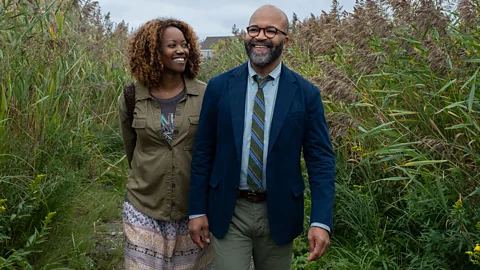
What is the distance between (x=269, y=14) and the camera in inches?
117

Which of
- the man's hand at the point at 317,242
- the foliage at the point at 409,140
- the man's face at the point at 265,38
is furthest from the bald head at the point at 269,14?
the foliage at the point at 409,140

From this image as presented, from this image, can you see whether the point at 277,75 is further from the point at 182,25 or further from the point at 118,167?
the point at 118,167

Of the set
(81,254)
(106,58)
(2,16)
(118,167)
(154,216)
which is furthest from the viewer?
(106,58)

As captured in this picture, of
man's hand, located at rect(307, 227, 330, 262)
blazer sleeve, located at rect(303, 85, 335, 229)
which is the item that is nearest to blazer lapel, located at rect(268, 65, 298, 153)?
blazer sleeve, located at rect(303, 85, 335, 229)

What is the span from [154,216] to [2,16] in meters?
1.76

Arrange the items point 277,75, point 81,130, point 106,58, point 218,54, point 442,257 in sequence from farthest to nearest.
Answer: point 218,54
point 106,58
point 81,130
point 442,257
point 277,75

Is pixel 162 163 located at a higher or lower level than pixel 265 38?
lower

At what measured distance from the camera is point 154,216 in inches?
134

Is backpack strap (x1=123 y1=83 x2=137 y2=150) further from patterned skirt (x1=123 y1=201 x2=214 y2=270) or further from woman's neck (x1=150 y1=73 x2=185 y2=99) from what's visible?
patterned skirt (x1=123 y1=201 x2=214 y2=270)

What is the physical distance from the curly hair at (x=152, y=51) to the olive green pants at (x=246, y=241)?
39.7 inches

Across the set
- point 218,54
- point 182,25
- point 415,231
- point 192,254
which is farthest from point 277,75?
point 218,54

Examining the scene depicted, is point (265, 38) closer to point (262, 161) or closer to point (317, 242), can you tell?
point (262, 161)

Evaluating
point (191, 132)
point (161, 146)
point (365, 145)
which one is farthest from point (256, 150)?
point (365, 145)

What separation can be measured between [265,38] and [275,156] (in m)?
0.58
